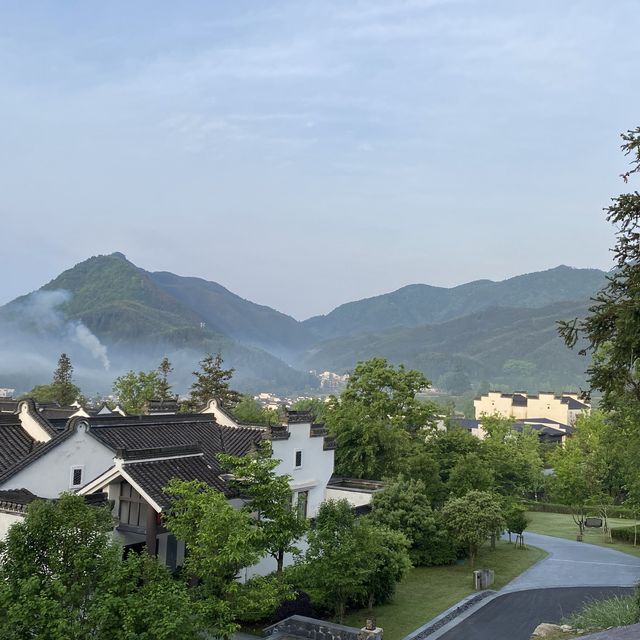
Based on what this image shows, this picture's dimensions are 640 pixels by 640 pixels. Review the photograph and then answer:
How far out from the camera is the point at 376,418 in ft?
135

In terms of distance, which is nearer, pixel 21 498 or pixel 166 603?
pixel 166 603

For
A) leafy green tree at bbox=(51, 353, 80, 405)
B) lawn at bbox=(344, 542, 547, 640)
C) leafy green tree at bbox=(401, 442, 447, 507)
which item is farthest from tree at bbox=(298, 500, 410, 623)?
leafy green tree at bbox=(51, 353, 80, 405)

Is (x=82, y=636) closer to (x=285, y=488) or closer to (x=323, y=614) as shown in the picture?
(x=285, y=488)

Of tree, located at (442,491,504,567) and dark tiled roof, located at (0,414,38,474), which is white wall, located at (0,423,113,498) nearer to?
dark tiled roof, located at (0,414,38,474)

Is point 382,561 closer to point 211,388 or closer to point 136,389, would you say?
point 211,388

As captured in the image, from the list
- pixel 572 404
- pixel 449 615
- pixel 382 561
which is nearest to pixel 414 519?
pixel 449 615

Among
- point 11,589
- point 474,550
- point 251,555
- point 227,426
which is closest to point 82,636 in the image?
point 11,589

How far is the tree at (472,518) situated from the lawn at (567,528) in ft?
48.6

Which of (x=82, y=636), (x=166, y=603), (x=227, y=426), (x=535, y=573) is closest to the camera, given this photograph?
(x=82, y=636)

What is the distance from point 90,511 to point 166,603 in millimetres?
2286

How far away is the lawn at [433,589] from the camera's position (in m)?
22.8

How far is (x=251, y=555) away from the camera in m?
16.2

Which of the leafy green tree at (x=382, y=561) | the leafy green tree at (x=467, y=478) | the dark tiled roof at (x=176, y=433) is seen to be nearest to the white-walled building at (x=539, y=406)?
the leafy green tree at (x=467, y=478)

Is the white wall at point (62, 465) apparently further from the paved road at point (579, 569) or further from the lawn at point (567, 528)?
the lawn at point (567, 528)
